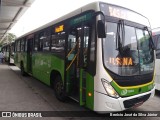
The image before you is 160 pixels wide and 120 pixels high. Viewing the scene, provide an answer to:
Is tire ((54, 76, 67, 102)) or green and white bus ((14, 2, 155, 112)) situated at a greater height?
green and white bus ((14, 2, 155, 112))

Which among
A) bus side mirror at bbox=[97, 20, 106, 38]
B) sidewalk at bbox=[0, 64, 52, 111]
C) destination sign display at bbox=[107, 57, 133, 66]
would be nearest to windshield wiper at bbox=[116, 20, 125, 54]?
destination sign display at bbox=[107, 57, 133, 66]

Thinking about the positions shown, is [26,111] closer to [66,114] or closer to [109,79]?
[66,114]

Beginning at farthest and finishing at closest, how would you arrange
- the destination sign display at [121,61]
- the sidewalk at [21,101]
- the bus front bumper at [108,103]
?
the sidewalk at [21,101] → the destination sign display at [121,61] → the bus front bumper at [108,103]

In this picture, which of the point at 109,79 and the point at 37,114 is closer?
the point at 109,79

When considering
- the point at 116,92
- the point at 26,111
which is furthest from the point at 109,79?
the point at 26,111

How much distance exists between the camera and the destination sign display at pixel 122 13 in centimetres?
508

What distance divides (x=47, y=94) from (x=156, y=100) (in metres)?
4.08

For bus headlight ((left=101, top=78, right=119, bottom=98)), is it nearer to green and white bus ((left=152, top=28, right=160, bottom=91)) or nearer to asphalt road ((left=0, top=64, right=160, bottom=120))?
asphalt road ((left=0, top=64, right=160, bottom=120))

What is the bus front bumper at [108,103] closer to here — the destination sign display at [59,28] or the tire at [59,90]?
the tire at [59,90]

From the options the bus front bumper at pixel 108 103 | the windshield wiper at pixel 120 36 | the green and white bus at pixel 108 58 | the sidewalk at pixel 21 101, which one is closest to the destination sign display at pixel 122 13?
the green and white bus at pixel 108 58

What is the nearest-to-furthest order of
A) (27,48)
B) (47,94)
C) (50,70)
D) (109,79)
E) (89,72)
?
(109,79) < (89,72) < (50,70) < (47,94) < (27,48)

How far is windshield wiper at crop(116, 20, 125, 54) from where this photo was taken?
5014mm

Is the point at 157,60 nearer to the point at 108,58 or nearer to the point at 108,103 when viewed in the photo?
the point at 108,58

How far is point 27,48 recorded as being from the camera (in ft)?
41.2
